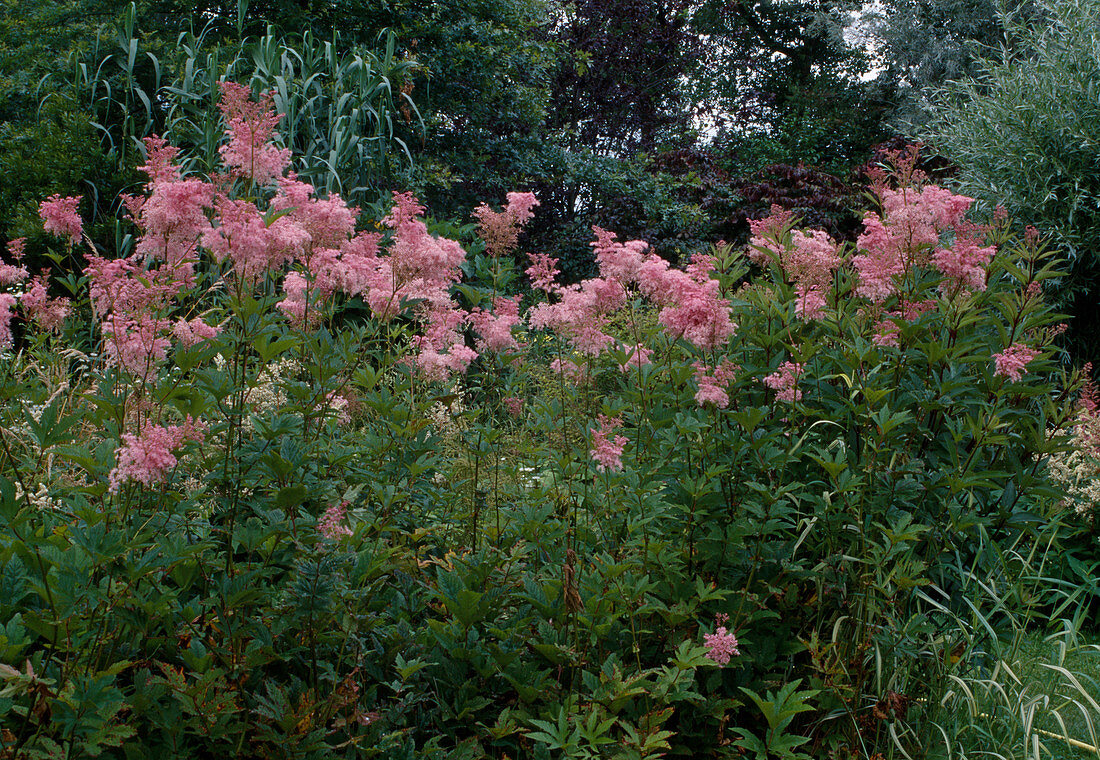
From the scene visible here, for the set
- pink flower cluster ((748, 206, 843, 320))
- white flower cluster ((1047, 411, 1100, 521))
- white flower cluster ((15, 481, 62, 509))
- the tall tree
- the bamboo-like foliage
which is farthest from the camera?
the tall tree

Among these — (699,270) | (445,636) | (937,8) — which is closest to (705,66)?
(937,8)

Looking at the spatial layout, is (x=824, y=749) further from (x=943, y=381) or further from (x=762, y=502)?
(x=943, y=381)

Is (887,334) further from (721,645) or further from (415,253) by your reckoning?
(415,253)

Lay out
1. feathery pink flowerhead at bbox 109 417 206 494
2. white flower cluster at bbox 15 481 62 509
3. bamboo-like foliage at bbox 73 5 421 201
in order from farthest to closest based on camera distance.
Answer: bamboo-like foliage at bbox 73 5 421 201 < white flower cluster at bbox 15 481 62 509 < feathery pink flowerhead at bbox 109 417 206 494

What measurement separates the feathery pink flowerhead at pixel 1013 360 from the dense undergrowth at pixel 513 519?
2cm

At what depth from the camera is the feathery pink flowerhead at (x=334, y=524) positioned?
177cm

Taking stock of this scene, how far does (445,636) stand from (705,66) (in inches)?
815

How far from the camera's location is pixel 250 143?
7.50 ft

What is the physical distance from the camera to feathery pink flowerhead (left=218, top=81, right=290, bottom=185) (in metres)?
2.27

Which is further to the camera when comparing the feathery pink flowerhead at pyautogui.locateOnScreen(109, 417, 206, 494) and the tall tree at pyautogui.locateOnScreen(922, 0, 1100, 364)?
the tall tree at pyautogui.locateOnScreen(922, 0, 1100, 364)

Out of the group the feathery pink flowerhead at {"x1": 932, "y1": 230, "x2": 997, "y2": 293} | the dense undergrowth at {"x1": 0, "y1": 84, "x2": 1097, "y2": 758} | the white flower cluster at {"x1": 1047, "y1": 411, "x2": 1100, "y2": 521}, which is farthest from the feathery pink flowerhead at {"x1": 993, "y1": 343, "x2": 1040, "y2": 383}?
the white flower cluster at {"x1": 1047, "y1": 411, "x2": 1100, "y2": 521}

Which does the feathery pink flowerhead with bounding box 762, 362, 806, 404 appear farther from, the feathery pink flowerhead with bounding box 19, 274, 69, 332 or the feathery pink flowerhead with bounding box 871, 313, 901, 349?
the feathery pink flowerhead with bounding box 19, 274, 69, 332

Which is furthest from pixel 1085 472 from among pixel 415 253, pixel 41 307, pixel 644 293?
pixel 41 307

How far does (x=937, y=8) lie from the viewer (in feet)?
51.6
